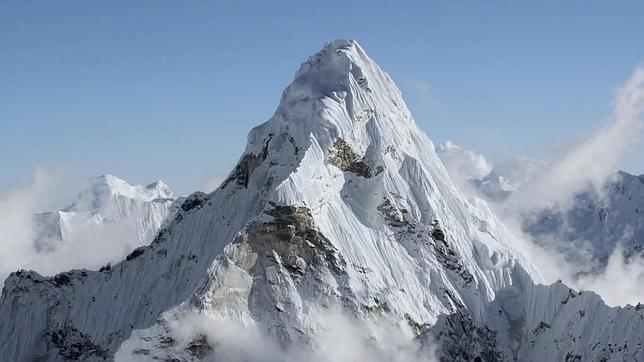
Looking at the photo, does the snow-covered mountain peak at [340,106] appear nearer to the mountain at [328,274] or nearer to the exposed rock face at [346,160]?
the mountain at [328,274]

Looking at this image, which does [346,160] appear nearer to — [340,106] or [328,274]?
[340,106]

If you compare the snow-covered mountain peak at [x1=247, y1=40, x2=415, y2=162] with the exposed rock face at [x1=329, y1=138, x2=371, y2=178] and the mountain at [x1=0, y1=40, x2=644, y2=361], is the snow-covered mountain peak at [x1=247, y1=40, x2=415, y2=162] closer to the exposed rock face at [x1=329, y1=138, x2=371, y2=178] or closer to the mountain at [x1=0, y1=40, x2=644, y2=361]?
the mountain at [x1=0, y1=40, x2=644, y2=361]

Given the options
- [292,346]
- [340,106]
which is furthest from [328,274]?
[340,106]

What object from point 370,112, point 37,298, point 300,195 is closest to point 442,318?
point 300,195

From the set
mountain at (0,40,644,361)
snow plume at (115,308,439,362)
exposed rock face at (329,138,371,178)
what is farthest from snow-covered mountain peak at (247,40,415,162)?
snow plume at (115,308,439,362)

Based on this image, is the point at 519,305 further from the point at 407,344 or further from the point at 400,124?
the point at 400,124

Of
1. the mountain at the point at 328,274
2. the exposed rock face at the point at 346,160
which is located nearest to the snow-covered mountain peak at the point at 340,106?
the mountain at the point at 328,274
